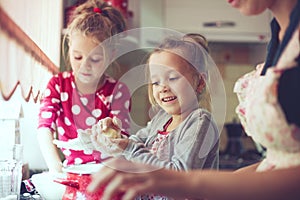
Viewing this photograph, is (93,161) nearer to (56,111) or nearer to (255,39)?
(56,111)

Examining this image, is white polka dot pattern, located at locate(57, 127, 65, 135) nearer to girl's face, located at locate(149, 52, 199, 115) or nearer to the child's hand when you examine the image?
the child's hand

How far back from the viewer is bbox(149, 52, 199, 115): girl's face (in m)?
0.47

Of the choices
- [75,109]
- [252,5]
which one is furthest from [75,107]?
[252,5]

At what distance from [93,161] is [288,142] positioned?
225 mm

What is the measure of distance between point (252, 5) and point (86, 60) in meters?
0.22

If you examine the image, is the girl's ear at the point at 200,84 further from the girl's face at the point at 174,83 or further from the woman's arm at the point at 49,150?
the woman's arm at the point at 49,150

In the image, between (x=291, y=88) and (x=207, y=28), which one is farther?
(x=207, y=28)

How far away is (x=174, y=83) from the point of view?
1.54ft

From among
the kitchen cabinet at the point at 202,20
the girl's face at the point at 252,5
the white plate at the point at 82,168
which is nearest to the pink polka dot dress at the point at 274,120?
the girl's face at the point at 252,5

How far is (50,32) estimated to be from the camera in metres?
0.60

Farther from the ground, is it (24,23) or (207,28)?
(24,23)

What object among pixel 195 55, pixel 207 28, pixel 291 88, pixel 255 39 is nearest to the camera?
pixel 291 88

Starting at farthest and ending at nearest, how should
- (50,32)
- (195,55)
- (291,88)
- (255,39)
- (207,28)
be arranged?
(207,28) → (255,39) → (50,32) → (195,55) → (291,88)

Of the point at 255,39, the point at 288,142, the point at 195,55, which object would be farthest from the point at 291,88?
the point at 255,39
